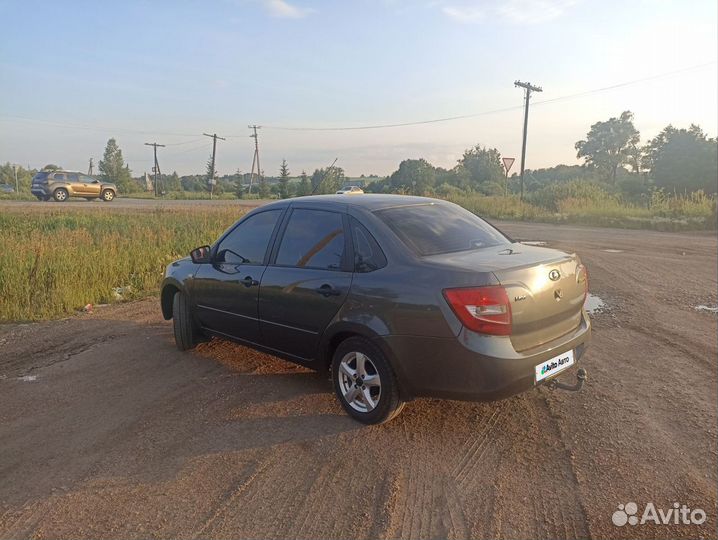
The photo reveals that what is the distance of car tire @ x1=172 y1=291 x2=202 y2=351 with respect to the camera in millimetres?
5301

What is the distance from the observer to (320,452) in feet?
11.0

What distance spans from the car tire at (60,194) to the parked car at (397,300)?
30.8 metres

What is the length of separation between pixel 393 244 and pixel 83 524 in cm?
241

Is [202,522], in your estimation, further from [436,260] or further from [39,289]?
[39,289]

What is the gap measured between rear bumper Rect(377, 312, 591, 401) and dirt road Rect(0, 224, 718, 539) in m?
0.41

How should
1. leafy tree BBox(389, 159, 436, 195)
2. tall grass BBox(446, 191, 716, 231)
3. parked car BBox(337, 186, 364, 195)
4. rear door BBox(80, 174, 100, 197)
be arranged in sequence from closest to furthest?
parked car BBox(337, 186, 364, 195) < tall grass BBox(446, 191, 716, 231) < rear door BBox(80, 174, 100, 197) < leafy tree BBox(389, 159, 436, 195)

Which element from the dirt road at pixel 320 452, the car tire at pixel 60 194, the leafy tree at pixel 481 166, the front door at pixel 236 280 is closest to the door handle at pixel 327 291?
the front door at pixel 236 280

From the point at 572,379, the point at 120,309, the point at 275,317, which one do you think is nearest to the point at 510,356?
the point at 572,379

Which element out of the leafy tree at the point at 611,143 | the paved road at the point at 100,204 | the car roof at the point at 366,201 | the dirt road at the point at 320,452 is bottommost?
the dirt road at the point at 320,452

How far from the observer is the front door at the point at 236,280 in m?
4.54

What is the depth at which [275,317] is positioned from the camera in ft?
14.0

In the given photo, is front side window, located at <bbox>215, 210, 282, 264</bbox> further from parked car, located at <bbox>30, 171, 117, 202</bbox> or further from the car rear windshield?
parked car, located at <bbox>30, 171, 117, 202</bbox>

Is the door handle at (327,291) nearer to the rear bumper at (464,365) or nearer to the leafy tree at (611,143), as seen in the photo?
the rear bumper at (464,365)

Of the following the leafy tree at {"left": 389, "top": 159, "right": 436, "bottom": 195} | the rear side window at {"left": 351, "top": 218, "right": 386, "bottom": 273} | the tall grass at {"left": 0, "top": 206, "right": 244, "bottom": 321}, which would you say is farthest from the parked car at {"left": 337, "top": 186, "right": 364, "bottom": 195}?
the leafy tree at {"left": 389, "top": 159, "right": 436, "bottom": 195}
